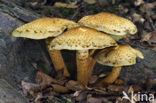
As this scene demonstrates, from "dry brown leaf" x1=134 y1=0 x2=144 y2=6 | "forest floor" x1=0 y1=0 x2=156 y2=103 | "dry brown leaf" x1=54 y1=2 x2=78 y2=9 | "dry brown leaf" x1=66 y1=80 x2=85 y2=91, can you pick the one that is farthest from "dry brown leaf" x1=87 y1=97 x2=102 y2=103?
"dry brown leaf" x1=134 y1=0 x2=144 y2=6

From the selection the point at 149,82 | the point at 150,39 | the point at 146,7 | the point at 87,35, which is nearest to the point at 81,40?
the point at 87,35

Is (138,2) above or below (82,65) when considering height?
above

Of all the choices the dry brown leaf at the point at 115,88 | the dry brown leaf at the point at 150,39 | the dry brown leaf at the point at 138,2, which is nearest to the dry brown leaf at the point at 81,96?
the dry brown leaf at the point at 115,88

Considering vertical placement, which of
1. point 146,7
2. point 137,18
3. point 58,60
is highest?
point 146,7

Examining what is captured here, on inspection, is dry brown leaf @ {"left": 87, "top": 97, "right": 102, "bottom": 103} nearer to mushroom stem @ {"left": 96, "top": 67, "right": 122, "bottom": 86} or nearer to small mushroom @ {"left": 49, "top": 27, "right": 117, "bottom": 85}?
mushroom stem @ {"left": 96, "top": 67, "right": 122, "bottom": 86}

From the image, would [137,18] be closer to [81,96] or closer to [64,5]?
[64,5]

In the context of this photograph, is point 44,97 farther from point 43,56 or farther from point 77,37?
point 77,37
